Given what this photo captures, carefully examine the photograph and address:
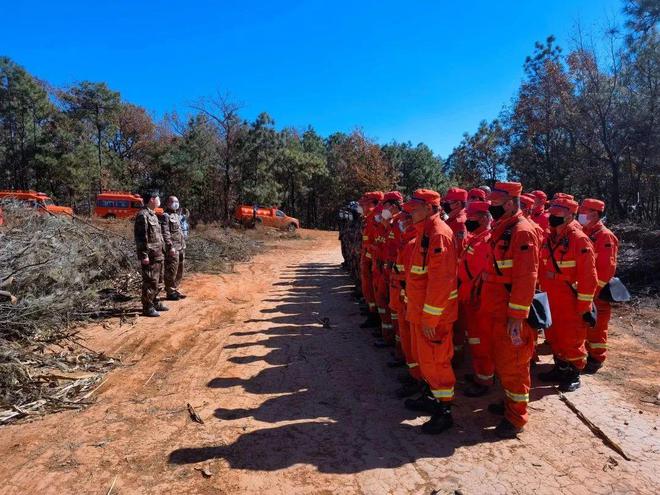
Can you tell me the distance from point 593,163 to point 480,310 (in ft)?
44.5

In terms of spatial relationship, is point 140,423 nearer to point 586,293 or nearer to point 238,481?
Answer: point 238,481

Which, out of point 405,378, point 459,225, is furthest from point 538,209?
point 405,378

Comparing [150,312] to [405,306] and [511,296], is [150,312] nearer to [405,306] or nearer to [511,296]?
[405,306]

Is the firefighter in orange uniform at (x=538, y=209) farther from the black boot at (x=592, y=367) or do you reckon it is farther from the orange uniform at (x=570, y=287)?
the black boot at (x=592, y=367)

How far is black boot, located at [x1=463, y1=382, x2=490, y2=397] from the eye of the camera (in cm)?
414

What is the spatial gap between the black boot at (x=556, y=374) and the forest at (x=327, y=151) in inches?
398

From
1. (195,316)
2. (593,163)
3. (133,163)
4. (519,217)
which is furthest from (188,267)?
(133,163)

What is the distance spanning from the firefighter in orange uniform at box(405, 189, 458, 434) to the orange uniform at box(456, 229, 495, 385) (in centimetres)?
67

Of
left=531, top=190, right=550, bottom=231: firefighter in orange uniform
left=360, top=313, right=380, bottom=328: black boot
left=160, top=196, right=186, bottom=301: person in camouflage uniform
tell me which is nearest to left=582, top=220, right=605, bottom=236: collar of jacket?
left=531, top=190, right=550, bottom=231: firefighter in orange uniform

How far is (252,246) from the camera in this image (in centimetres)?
1636

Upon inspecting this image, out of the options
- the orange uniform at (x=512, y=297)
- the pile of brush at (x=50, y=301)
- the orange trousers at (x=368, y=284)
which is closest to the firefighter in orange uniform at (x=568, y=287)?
the orange uniform at (x=512, y=297)

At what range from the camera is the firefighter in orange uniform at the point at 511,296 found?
3.31 metres

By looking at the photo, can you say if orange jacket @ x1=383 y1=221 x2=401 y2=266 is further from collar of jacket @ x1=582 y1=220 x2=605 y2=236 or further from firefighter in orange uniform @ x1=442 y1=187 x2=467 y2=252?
collar of jacket @ x1=582 y1=220 x2=605 y2=236

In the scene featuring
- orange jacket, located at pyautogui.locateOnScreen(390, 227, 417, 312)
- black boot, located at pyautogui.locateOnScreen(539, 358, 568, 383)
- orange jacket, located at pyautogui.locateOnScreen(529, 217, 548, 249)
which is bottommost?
black boot, located at pyautogui.locateOnScreen(539, 358, 568, 383)
